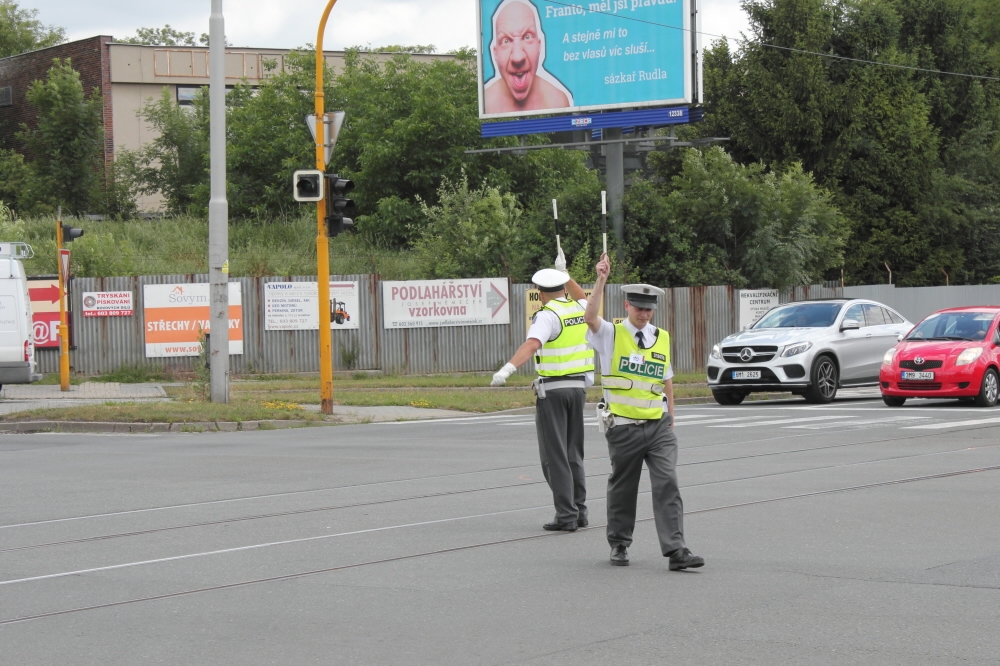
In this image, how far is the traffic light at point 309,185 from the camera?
19656mm

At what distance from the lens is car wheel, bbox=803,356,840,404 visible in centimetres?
2227

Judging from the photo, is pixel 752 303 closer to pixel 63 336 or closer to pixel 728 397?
pixel 728 397

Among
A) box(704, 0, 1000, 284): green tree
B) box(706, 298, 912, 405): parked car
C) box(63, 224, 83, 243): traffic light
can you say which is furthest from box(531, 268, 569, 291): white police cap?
box(704, 0, 1000, 284): green tree

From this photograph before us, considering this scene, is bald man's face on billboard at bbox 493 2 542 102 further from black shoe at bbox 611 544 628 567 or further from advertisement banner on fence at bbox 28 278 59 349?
black shoe at bbox 611 544 628 567

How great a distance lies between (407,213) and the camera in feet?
141

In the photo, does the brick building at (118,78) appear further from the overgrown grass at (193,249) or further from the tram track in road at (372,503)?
the tram track in road at (372,503)

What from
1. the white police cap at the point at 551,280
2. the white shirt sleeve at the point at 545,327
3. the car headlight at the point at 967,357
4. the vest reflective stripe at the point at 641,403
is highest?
the white police cap at the point at 551,280

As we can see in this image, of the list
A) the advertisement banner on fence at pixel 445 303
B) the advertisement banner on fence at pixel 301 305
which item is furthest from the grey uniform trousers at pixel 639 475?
the advertisement banner on fence at pixel 445 303

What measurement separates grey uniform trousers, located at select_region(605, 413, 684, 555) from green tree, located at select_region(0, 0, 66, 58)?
244ft

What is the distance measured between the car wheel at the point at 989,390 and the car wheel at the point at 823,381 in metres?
2.59

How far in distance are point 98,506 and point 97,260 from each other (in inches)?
886

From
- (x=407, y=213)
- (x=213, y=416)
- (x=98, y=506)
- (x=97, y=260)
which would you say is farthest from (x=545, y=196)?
(x=98, y=506)

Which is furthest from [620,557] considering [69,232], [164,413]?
[69,232]

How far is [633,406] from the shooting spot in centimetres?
817
